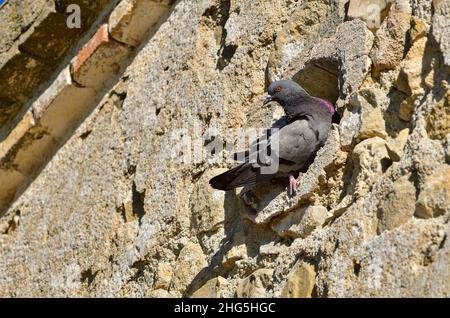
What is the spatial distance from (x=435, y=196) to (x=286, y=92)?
971 mm

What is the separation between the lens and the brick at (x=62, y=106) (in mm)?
5230

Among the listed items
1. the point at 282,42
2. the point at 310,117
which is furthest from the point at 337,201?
the point at 282,42

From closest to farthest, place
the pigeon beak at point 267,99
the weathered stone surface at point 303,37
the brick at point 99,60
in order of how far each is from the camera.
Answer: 1. the pigeon beak at point 267,99
2. the weathered stone surface at point 303,37
3. the brick at point 99,60

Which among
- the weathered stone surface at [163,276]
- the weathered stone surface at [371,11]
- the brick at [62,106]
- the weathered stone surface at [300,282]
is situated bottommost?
the weathered stone surface at [300,282]

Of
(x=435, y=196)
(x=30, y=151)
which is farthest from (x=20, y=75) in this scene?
(x=435, y=196)

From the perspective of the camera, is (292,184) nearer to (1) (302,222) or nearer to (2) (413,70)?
(1) (302,222)

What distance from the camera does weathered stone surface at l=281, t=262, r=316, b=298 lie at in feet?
10.5

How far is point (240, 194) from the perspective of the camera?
12.3ft

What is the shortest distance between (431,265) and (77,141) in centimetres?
281

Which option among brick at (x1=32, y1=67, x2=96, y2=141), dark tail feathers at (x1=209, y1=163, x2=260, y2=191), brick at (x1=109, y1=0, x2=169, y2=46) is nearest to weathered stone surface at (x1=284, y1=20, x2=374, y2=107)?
dark tail feathers at (x1=209, y1=163, x2=260, y2=191)

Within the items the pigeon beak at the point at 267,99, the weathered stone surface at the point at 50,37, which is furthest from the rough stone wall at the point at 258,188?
the weathered stone surface at the point at 50,37

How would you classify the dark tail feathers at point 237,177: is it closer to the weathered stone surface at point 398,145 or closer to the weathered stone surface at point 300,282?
the weathered stone surface at point 300,282
